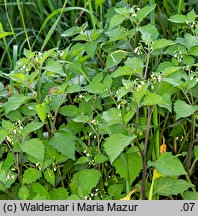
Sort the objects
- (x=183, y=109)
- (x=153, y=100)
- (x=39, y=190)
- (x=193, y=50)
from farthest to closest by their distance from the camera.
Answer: (x=193, y=50), (x=39, y=190), (x=183, y=109), (x=153, y=100)

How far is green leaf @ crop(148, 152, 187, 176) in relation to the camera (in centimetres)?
191

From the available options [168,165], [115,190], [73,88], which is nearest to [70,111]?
[73,88]

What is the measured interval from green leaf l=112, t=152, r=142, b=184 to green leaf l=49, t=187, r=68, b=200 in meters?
0.20

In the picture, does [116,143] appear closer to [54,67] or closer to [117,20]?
[54,67]

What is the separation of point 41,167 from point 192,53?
0.67 meters

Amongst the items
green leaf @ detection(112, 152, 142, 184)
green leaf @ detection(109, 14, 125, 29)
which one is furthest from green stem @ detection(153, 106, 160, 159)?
green leaf @ detection(109, 14, 125, 29)

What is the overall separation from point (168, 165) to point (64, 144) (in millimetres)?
367

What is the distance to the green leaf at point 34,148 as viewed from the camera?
1947mm

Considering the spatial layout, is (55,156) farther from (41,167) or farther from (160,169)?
(160,169)

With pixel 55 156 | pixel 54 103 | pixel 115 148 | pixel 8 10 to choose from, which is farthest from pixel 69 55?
pixel 8 10

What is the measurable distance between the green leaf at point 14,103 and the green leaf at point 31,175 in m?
0.22

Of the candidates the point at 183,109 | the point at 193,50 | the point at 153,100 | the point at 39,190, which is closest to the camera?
the point at 153,100

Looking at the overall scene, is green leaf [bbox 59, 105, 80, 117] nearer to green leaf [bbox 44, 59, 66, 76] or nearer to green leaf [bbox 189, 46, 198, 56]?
green leaf [bbox 44, 59, 66, 76]

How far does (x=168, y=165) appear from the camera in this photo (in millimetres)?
1943
